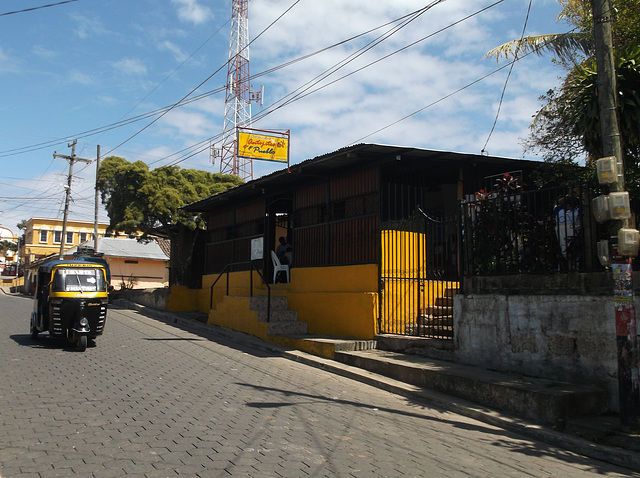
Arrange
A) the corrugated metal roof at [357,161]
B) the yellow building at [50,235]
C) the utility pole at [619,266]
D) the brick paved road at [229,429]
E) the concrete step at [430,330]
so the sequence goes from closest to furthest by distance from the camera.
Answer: the brick paved road at [229,429]
the utility pole at [619,266]
the concrete step at [430,330]
the corrugated metal roof at [357,161]
the yellow building at [50,235]

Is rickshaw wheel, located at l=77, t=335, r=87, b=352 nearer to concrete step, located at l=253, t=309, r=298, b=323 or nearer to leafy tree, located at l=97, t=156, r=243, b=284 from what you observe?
concrete step, located at l=253, t=309, r=298, b=323

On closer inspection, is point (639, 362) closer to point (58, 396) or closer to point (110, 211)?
point (58, 396)

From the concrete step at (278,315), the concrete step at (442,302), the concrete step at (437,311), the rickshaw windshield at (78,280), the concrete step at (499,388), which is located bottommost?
the concrete step at (499,388)

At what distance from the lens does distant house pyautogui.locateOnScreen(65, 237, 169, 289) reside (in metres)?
39.9

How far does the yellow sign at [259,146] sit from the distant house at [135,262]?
2568cm

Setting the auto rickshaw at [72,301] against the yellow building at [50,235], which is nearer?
the auto rickshaw at [72,301]

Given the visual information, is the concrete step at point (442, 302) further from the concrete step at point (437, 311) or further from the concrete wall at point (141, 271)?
the concrete wall at point (141, 271)

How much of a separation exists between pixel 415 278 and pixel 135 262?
1348 inches

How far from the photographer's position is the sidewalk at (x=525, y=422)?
5.59 metres

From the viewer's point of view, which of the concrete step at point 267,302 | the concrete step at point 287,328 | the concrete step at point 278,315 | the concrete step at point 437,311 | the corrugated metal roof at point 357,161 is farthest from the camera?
the concrete step at point 267,302

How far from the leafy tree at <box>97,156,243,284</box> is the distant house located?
54.2 feet

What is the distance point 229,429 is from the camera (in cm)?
582

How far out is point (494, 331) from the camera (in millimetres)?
8336

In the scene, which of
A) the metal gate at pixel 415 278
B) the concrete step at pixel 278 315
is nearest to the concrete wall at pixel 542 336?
the metal gate at pixel 415 278
